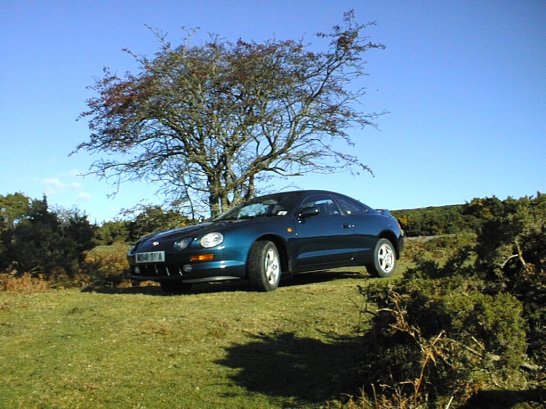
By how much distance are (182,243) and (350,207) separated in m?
2.92

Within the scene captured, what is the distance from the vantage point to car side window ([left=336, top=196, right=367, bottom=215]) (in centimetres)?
927

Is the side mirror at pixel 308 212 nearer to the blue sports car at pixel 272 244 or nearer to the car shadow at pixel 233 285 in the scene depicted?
the blue sports car at pixel 272 244

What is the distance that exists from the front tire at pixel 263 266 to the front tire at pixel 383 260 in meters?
2.01

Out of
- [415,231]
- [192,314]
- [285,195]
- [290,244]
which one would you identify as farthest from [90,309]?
[415,231]

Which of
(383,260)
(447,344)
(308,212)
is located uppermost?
(308,212)

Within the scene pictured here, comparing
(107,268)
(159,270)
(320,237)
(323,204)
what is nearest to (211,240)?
(159,270)

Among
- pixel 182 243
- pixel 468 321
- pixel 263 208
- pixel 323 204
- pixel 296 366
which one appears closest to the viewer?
pixel 468 321

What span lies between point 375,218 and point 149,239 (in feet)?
11.6

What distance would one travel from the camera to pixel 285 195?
8.95 metres

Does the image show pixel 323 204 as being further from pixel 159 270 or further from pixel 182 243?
pixel 159 270

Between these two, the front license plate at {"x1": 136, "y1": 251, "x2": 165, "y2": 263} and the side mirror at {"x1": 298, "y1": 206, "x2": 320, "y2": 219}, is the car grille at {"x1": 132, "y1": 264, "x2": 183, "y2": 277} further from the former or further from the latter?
the side mirror at {"x1": 298, "y1": 206, "x2": 320, "y2": 219}

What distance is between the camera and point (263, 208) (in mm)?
8641

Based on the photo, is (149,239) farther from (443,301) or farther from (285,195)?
(443,301)

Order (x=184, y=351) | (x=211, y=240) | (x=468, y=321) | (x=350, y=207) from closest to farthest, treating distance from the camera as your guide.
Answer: (x=468, y=321)
(x=184, y=351)
(x=211, y=240)
(x=350, y=207)
